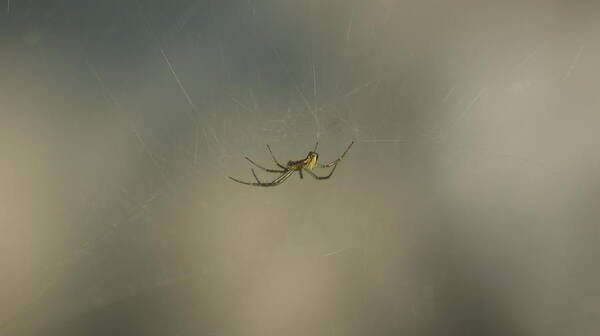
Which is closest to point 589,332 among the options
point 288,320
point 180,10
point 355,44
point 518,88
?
point 518,88

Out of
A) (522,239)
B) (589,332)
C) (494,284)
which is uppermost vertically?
(522,239)

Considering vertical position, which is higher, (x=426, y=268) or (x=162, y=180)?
(x=162, y=180)

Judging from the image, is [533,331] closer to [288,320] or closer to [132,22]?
Answer: [288,320]

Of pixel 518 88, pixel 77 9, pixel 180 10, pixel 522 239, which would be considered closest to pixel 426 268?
pixel 522 239

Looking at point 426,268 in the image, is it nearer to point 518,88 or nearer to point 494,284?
point 494,284

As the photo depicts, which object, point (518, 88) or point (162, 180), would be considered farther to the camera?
→ point (518, 88)

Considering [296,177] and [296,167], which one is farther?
[296,177]
